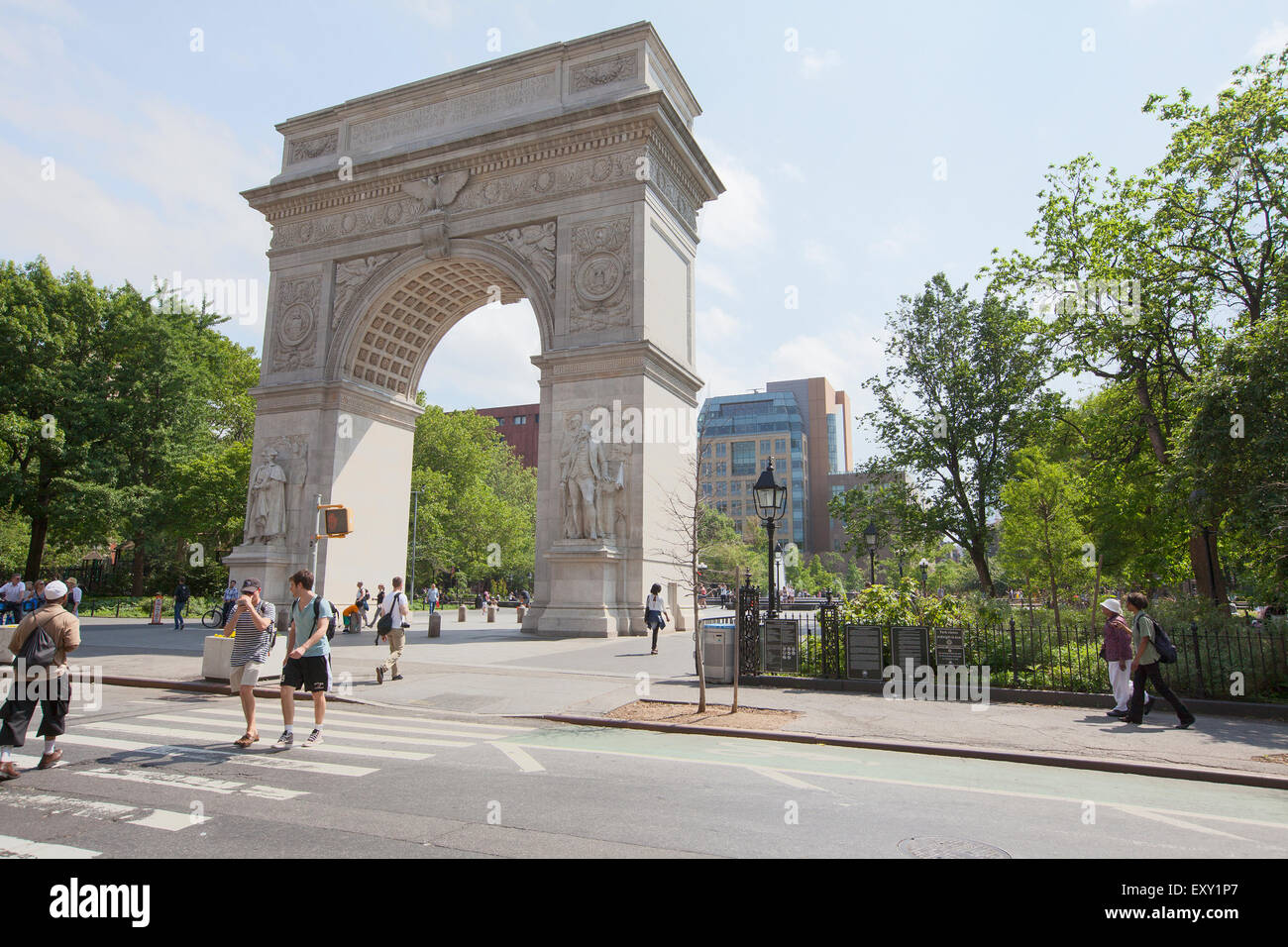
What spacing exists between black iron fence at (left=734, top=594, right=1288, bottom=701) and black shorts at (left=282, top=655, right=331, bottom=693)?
735cm

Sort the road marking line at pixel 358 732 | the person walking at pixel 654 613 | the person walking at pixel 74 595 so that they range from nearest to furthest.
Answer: the road marking line at pixel 358 732
the person walking at pixel 74 595
the person walking at pixel 654 613

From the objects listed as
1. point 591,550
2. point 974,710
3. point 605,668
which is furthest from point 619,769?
point 591,550

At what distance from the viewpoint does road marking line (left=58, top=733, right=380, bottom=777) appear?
24.3ft

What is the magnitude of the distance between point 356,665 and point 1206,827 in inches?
596

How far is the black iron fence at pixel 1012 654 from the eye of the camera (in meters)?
11.9

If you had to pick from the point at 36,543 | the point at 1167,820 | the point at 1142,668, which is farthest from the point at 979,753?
the point at 36,543

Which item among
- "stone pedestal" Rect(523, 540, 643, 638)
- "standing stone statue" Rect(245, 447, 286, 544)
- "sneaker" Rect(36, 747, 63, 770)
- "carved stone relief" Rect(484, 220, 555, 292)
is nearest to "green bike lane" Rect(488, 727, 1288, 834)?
"sneaker" Rect(36, 747, 63, 770)

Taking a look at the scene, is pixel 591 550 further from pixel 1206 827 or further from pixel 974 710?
pixel 1206 827

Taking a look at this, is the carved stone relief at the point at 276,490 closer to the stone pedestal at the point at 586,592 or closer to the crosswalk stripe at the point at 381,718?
the stone pedestal at the point at 586,592

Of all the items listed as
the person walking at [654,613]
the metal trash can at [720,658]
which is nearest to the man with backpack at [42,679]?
the metal trash can at [720,658]

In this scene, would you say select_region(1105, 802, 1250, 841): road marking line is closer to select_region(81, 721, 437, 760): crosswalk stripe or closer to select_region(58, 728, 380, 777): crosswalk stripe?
select_region(81, 721, 437, 760): crosswalk stripe

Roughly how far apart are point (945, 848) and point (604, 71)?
27884 mm

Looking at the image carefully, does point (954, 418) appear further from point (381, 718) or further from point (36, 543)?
point (36, 543)

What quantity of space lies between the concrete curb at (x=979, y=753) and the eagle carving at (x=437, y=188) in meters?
23.5
